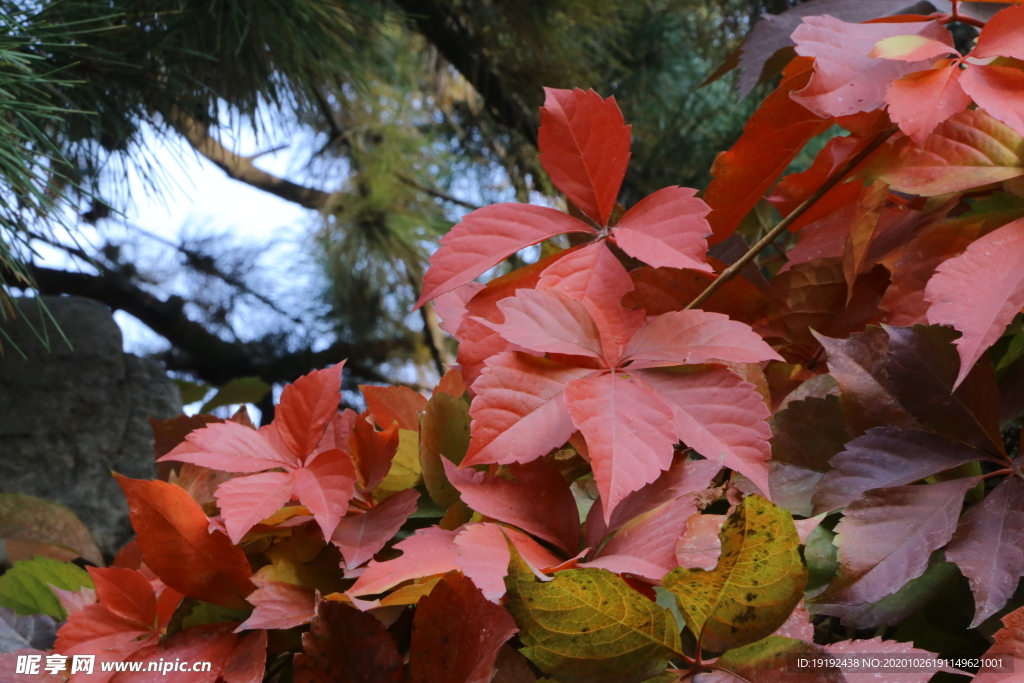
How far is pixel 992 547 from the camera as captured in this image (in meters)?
0.15

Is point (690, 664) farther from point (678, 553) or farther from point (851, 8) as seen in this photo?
point (851, 8)

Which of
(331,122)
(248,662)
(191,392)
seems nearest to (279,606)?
(248,662)

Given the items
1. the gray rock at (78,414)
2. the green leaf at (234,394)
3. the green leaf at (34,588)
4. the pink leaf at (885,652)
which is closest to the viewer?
the pink leaf at (885,652)

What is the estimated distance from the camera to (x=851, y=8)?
0.87ft

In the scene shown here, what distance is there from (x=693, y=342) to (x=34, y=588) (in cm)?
25

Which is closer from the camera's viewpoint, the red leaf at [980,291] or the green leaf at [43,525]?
the red leaf at [980,291]

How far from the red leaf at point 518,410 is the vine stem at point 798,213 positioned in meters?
→ 0.05

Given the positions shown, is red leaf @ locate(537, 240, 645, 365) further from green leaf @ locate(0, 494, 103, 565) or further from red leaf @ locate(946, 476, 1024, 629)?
green leaf @ locate(0, 494, 103, 565)

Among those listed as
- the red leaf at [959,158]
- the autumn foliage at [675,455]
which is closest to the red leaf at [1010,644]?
the autumn foliage at [675,455]

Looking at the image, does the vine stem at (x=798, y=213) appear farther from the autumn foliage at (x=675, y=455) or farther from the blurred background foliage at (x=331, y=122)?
the blurred background foliage at (x=331, y=122)

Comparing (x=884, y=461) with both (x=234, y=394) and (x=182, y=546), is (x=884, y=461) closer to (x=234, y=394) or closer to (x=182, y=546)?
(x=182, y=546)

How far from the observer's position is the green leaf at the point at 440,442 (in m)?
0.18

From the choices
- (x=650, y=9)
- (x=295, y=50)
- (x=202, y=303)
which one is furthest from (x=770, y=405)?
(x=202, y=303)

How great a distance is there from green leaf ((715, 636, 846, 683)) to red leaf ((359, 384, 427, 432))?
0.11 metres
